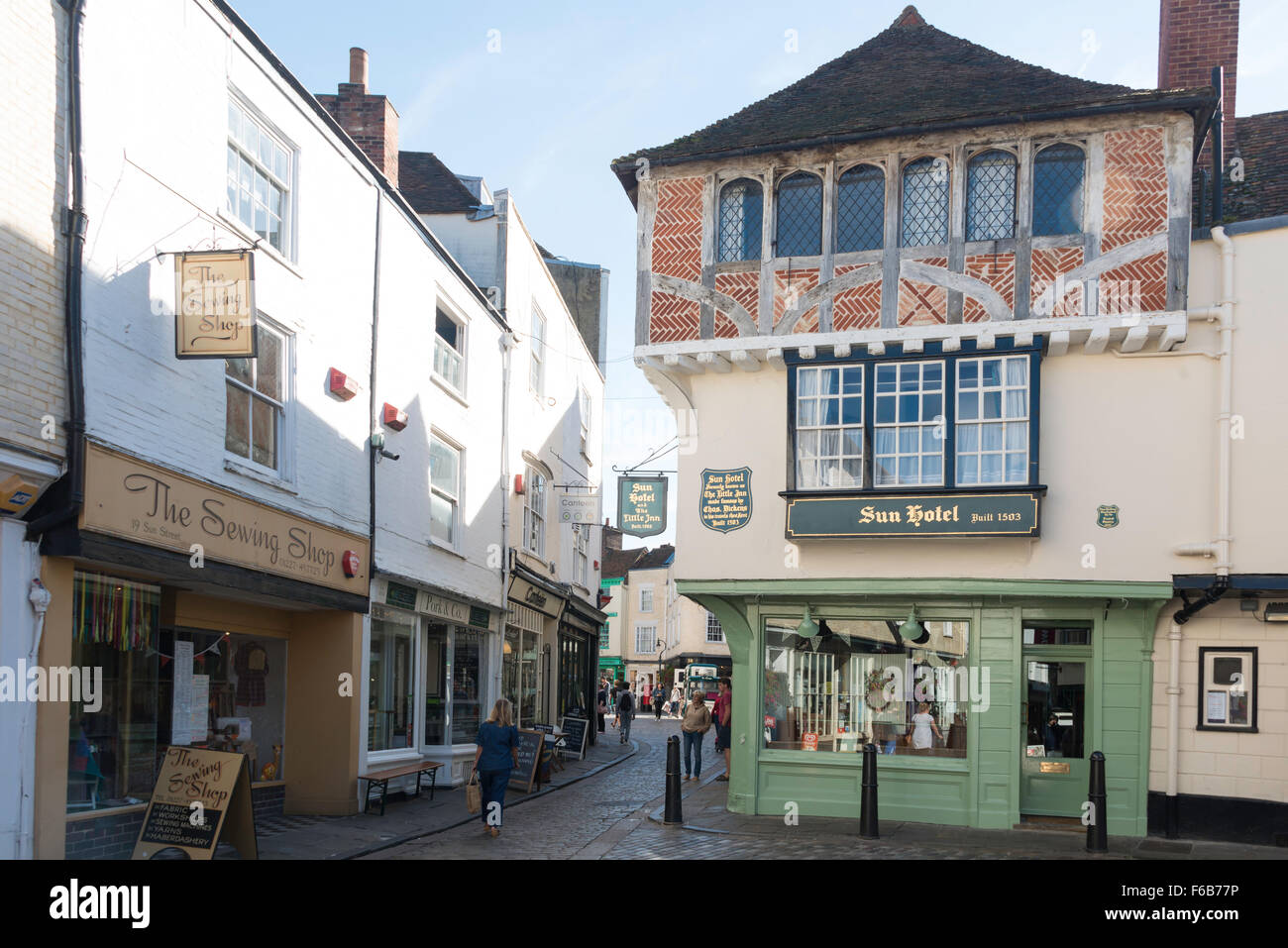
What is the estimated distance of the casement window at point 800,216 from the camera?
48.9 ft

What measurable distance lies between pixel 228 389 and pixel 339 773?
17.0 feet

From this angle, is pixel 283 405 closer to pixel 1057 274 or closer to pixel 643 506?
pixel 643 506

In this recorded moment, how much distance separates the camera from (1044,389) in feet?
45.7

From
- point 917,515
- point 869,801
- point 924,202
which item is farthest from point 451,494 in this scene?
point 869,801

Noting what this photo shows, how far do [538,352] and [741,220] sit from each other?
35.5ft

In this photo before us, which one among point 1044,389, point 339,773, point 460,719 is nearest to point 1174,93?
point 1044,389

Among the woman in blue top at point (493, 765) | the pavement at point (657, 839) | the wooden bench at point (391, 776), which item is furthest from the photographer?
the wooden bench at point (391, 776)

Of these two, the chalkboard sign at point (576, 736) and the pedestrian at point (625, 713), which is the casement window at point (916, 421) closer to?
the chalkboard sign at point (576, 736)

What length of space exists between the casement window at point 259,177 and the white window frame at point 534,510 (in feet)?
33.8

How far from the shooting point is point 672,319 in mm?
15227

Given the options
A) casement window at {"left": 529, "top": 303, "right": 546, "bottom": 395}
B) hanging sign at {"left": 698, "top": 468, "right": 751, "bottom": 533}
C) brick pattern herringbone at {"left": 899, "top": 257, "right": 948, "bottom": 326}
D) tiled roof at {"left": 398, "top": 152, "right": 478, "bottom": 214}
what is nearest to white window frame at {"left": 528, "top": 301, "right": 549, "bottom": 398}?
casement window at {"left": 529, "top": 303, "right": 546, "bottom": 395}

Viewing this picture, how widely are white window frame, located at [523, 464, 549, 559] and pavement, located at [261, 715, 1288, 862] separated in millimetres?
8232

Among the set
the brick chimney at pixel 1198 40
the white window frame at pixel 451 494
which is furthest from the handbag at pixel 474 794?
the brick chimney at pixel 1198 40
